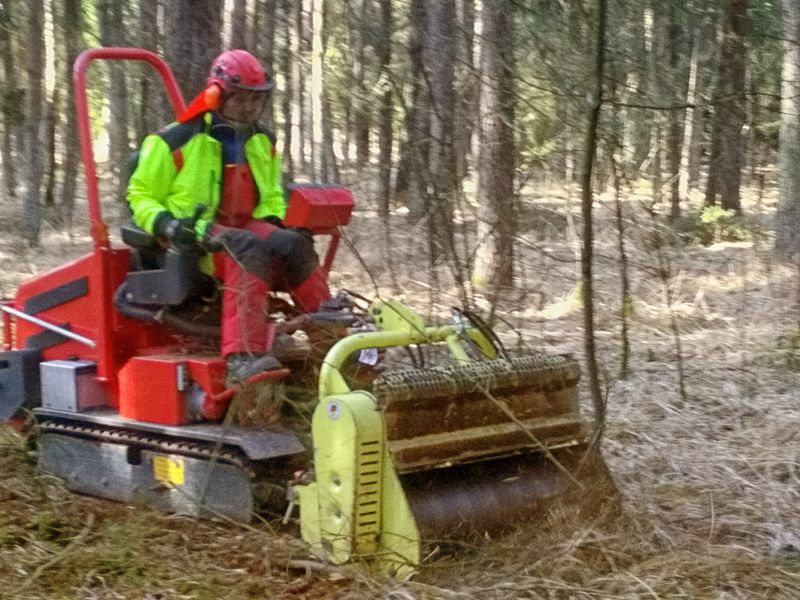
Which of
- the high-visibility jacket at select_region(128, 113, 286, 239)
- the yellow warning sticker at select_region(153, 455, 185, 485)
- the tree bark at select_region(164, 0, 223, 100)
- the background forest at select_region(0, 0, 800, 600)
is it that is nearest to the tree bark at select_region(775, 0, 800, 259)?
the background forest at select_region(0, 0, 800, 600)

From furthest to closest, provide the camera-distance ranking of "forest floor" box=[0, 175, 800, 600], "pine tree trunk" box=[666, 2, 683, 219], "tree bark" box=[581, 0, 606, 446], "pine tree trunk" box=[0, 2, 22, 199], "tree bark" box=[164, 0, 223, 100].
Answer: "pine tree trunk" box=[0, 2, 22, 199] → "tree bark" box=[164, 0, 223, 100] → "pine tree trunk" box=[666, 2, 683, 219] → "tree bark" box=[581, 0, 606, 446] → "forest floor" box=[0, 175, 800, 600]

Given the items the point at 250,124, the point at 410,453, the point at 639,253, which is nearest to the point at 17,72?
the point at 639,253

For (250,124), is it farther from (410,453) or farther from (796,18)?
(796,18)

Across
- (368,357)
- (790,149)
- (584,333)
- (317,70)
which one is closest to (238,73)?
(368,357)

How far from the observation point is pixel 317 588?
4.52 m

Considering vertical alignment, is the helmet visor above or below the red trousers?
above

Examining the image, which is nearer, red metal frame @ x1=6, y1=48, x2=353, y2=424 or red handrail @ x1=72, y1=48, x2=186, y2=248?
red metal frame @ x1=6, y1=48, x2=353, y2=424

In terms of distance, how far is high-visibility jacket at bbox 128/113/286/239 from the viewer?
18.1ft

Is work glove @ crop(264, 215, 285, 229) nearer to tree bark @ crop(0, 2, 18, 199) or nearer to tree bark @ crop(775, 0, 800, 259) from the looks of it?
tree bark @ crop(775, 0, 800, 259)

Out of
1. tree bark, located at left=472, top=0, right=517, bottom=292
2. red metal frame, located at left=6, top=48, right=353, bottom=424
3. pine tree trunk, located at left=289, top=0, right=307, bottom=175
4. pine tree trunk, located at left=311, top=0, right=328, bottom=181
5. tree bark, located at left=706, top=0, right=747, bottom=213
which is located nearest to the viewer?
red metal frame, located at left=6, top=48, right=353, bottom=424

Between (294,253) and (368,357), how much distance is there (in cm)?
69

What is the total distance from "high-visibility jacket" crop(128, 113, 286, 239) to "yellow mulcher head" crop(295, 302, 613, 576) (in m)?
1.27

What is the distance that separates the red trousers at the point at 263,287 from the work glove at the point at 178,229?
0.37ft

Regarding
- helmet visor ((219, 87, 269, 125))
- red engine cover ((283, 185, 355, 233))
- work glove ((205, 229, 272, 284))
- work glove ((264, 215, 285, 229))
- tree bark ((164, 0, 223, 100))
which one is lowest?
work glove ((205, 229, 272, 284))
